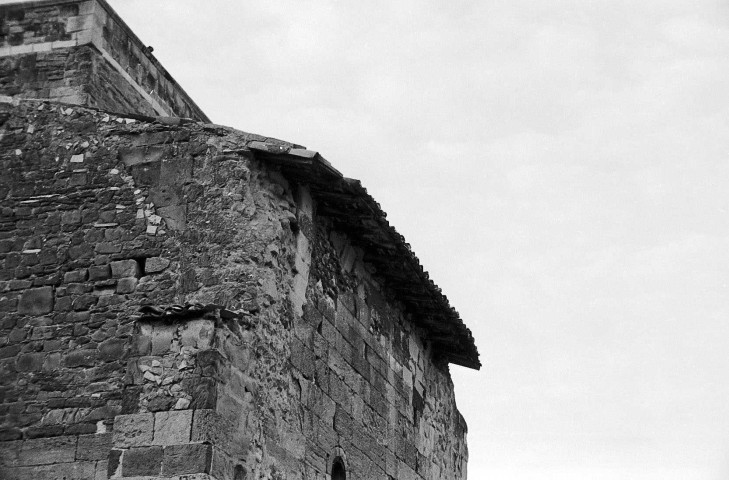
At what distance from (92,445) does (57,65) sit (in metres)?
4.82

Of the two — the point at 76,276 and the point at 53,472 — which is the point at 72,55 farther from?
the point at 53,472

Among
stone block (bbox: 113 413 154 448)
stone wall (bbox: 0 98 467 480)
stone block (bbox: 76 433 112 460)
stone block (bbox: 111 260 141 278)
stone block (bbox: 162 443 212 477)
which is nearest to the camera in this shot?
stone block (bbox: 162 443 212 477)

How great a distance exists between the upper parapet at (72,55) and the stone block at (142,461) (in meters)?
4.65

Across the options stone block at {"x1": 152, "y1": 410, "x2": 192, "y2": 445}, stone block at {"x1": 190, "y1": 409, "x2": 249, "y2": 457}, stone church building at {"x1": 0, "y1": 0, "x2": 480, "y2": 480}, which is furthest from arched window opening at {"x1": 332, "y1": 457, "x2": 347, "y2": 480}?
stone block at {"x1": 152, "y1": 410, "x2": 192, "y2": 445}

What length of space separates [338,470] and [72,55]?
493 centimetres

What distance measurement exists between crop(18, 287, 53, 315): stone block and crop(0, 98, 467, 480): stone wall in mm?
11

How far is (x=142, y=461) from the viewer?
8180 millimetres

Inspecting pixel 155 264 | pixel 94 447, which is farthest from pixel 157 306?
pixel 94 447

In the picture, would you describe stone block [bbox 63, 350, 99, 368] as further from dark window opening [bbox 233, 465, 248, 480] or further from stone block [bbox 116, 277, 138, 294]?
dark window opening [bbox 233, 465, 248, 480]


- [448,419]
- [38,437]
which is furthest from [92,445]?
[448,419]

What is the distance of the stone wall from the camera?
27.5ft

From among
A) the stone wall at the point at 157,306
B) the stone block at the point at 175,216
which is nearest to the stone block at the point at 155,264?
the stone wall at the point at 157,306

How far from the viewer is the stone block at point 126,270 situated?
9.05 meters

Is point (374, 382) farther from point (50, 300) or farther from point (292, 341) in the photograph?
point (50, 300)
